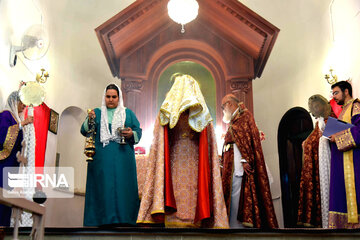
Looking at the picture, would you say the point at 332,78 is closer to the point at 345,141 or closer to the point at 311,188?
the point at 311,188

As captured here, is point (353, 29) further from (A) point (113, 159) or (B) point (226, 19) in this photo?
(A) point (113, 159)

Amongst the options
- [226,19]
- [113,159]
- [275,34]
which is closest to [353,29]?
[275,34]

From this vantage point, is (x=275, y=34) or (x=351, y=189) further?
(x=275, y=34)

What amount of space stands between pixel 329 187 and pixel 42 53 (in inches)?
166

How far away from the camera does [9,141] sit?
17.3 feet

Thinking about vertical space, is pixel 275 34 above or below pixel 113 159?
above

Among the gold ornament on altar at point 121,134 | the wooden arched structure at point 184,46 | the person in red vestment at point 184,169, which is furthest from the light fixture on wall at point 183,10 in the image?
the gold ornament on altar at point 121,134

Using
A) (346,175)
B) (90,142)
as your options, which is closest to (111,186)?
(90,142)

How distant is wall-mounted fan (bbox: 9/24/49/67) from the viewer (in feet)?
20.1

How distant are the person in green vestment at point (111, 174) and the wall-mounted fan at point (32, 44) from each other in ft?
5.72

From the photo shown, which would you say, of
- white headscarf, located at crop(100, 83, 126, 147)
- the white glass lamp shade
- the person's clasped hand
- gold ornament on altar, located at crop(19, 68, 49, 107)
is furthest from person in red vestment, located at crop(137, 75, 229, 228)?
the white glass lamp shade

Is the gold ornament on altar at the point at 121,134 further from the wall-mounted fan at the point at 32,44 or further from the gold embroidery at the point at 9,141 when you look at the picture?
the wall-mounted fan at the point at 32,44

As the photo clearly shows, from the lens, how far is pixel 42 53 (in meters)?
6.38

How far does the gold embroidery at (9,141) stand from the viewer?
5227 mm
